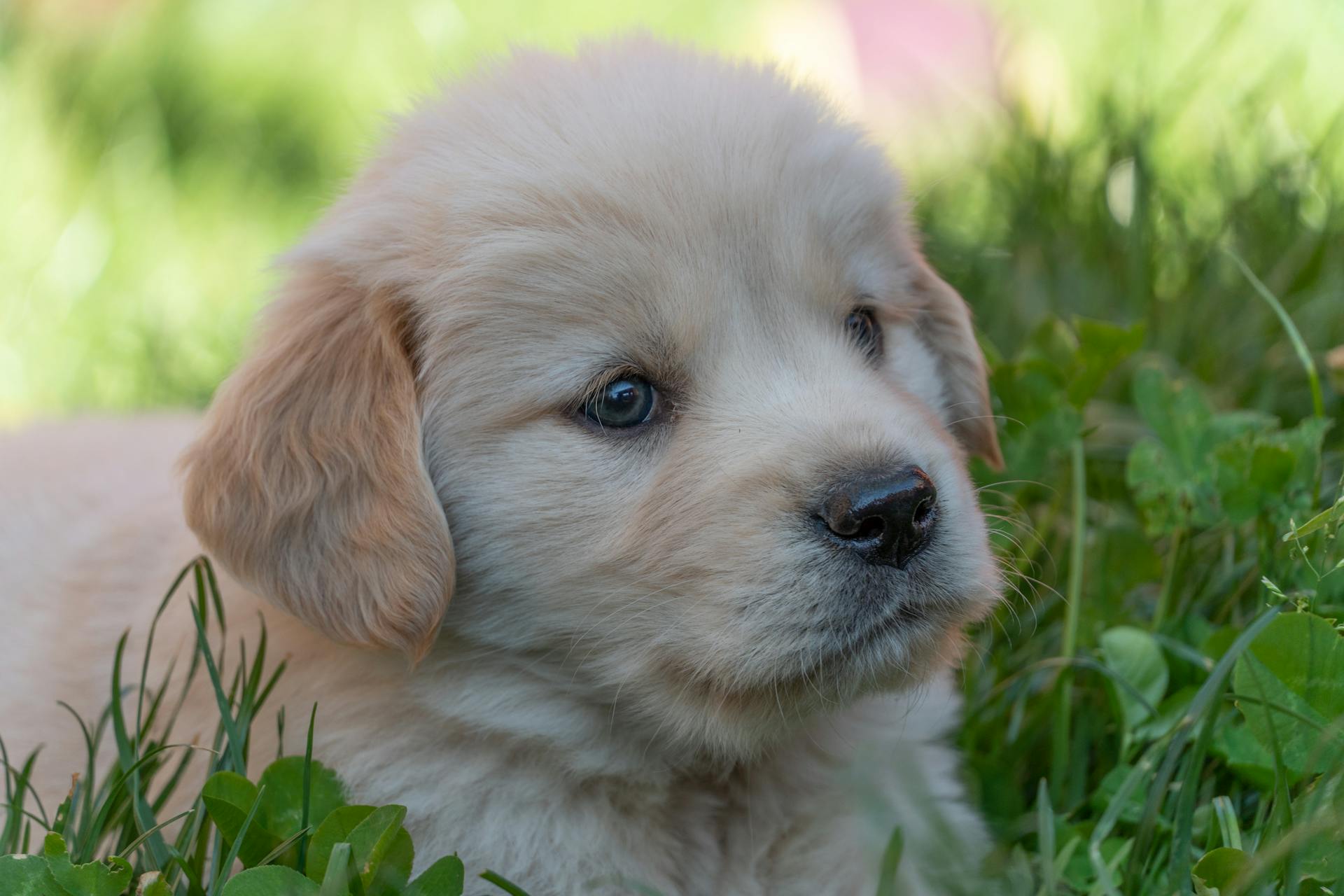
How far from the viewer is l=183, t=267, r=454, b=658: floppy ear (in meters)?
2.14

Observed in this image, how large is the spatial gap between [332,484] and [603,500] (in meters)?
0.44

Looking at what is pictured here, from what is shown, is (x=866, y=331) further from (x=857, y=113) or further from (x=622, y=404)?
(x=857, y=113)

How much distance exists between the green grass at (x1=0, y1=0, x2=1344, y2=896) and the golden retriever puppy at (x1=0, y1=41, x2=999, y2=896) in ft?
0.67

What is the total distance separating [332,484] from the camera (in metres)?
2.21

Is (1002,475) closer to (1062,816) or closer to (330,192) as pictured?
(1062,816)

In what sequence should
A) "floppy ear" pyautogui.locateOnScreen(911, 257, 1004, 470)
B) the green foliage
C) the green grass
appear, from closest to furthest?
the green foliage < the green grass < "floppy ear" pyautogui.locateOnScreen(911, 257, 1004, 470)

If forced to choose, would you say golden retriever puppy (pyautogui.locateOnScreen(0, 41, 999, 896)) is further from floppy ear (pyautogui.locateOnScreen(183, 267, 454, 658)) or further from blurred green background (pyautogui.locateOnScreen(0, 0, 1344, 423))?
blurred green background (pyautogui.locateOnScreen(0, 0, 1344, 423))

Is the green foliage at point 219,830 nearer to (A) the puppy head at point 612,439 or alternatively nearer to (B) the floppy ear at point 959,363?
(A) the puppy head at point 612,439

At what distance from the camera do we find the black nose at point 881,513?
6.65 ft

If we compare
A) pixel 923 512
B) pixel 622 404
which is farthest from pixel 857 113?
pixel 923 512

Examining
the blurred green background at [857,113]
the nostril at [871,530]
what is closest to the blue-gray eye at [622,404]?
the nostril at [871,530]

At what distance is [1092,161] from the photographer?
14.6 feet

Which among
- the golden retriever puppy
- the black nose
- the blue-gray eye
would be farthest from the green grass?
the blue-gray eye

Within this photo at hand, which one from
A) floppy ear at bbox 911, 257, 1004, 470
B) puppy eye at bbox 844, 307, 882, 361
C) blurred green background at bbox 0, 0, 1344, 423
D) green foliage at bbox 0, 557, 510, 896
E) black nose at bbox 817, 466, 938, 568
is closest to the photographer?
green foliage at bbox 0, 557, 510, 896
